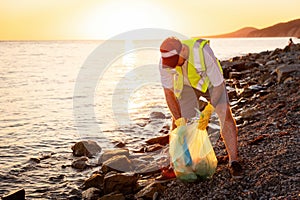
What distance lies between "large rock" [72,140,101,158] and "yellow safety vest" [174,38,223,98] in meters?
4.26

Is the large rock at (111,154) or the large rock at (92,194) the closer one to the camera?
the large rock at (92,194)

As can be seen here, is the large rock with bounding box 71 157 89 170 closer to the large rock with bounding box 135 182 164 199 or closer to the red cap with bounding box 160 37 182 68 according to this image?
the large rock with bounding box 135 182 164 199

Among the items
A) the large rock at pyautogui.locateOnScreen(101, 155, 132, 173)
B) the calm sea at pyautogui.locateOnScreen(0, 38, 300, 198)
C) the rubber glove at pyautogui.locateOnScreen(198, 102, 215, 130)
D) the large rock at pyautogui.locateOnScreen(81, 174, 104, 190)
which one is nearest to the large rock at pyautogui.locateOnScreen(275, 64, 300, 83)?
the calm sea at pyautogui.locateOnScreen(0, 38, 300, 198)

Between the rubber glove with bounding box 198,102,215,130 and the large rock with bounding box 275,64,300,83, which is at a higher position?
the rubber glove with bounding box 198,102,215,130

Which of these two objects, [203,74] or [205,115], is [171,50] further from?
[205,115]

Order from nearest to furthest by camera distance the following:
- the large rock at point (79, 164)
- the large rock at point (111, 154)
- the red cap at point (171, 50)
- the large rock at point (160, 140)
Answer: the red cap at point (171, 50)
the large rock at point (79, 164)
the large rock at point (111, 154)
the large rock at point (160, 140)

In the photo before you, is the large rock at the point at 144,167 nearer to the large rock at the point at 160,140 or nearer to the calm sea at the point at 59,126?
the calm sea at the point at 59,126

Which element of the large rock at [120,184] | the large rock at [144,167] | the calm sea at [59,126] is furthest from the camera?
the calm sea at [59,126]

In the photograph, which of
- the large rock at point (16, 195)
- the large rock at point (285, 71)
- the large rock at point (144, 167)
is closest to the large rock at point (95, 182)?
the large rock at point (144, 167)

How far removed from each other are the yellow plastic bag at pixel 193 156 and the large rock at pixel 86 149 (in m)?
4.19

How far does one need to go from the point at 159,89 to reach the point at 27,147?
41.6ft

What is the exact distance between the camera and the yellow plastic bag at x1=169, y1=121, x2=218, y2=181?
5.00m

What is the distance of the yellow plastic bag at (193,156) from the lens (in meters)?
5.00

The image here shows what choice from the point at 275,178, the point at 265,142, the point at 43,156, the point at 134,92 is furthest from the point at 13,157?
the point at 134,92
